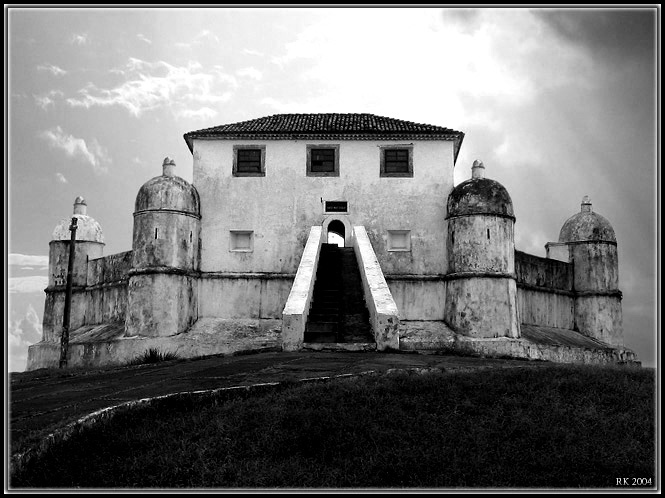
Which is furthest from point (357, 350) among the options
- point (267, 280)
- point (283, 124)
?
point (283, 124)

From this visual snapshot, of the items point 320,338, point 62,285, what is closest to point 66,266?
point 62,285

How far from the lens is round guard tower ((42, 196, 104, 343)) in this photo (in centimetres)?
3042

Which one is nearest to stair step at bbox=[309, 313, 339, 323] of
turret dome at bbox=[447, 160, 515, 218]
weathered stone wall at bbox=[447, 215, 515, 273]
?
weathered stone wall at bbox=[447, 215, 515, 273]

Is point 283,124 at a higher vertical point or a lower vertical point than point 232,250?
higher

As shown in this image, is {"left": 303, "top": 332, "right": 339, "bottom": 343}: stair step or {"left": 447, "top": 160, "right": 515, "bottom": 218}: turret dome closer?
{"left": 303, "top": 332, "right": 339, "bottom": 343}: stair step

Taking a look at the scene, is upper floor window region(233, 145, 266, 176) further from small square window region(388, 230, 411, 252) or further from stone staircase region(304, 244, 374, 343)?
small square window region(388, 230, 411, 252)

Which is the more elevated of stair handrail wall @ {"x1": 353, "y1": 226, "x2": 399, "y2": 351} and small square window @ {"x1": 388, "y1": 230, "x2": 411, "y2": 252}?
small square window @ {"x1": 388, "y1": 230, "x2": 411, "y2": 252}

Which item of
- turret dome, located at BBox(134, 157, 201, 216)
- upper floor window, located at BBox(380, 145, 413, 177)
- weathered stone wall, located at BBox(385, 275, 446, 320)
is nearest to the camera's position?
turret dome, located at BBox(134, 157, 201, 216)

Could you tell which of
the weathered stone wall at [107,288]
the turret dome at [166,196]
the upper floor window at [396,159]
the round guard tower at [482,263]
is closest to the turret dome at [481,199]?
the round guard tower at [482,263]

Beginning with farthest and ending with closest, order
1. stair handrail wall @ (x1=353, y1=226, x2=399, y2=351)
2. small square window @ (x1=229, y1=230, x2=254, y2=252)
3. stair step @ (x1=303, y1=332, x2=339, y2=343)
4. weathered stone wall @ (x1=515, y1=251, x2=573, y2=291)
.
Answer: weathered stone wall @ (x1=515, y1=251, x2=573, y2=291) → small square window @ (x1=229, y1=230, x2=254, y2=252) → stair step @ (x1=303, y1=332, x2=339, y2=343) → stair handrail wall @ (x1=353, y1=226, x2=399, y2=351)

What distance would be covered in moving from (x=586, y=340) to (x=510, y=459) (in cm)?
1955

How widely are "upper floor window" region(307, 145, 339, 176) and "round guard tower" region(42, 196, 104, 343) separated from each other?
878 centimetres

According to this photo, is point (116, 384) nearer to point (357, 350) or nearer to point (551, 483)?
point (357, 350)

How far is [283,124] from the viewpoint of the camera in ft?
93.2
